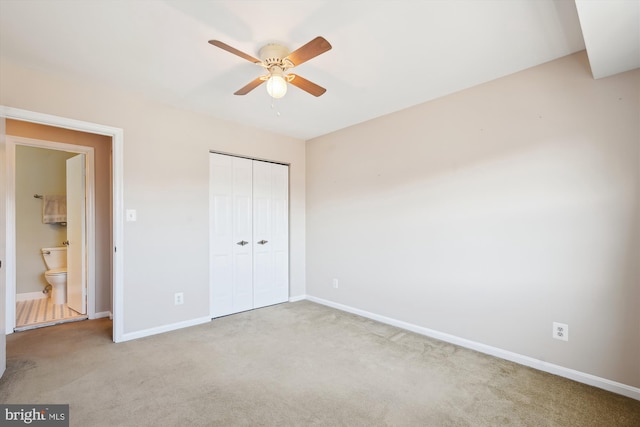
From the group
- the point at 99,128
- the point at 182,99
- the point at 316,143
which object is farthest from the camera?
the point at 316,143

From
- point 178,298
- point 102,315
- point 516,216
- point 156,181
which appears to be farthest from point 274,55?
point 102,315

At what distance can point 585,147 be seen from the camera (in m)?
2.18

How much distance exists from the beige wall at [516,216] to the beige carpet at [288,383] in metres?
0.37

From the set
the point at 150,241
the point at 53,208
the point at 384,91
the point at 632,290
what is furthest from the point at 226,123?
the point at 632,290

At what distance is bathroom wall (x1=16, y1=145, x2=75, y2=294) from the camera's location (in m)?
4.34

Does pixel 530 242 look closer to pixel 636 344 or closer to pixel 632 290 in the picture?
pixel 632 290

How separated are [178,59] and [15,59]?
1277 mm

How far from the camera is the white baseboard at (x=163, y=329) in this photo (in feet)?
9.58

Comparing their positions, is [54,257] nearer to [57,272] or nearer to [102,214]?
[57,272]

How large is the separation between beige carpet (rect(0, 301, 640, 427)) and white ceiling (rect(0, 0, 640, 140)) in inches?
88.1

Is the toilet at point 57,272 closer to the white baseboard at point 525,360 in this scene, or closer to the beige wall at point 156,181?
the beige wall at point 156,181

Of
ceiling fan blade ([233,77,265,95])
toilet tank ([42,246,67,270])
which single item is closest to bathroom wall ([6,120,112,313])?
toilet tank ([42,246,67,270])

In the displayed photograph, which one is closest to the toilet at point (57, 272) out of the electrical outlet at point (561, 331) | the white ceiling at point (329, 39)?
the white ceiling at point (329, 39)

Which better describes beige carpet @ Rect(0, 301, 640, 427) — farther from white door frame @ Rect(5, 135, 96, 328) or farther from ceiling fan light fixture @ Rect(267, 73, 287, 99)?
ceiling fan light fixture @ Rect(267, 73, 287, 99)
